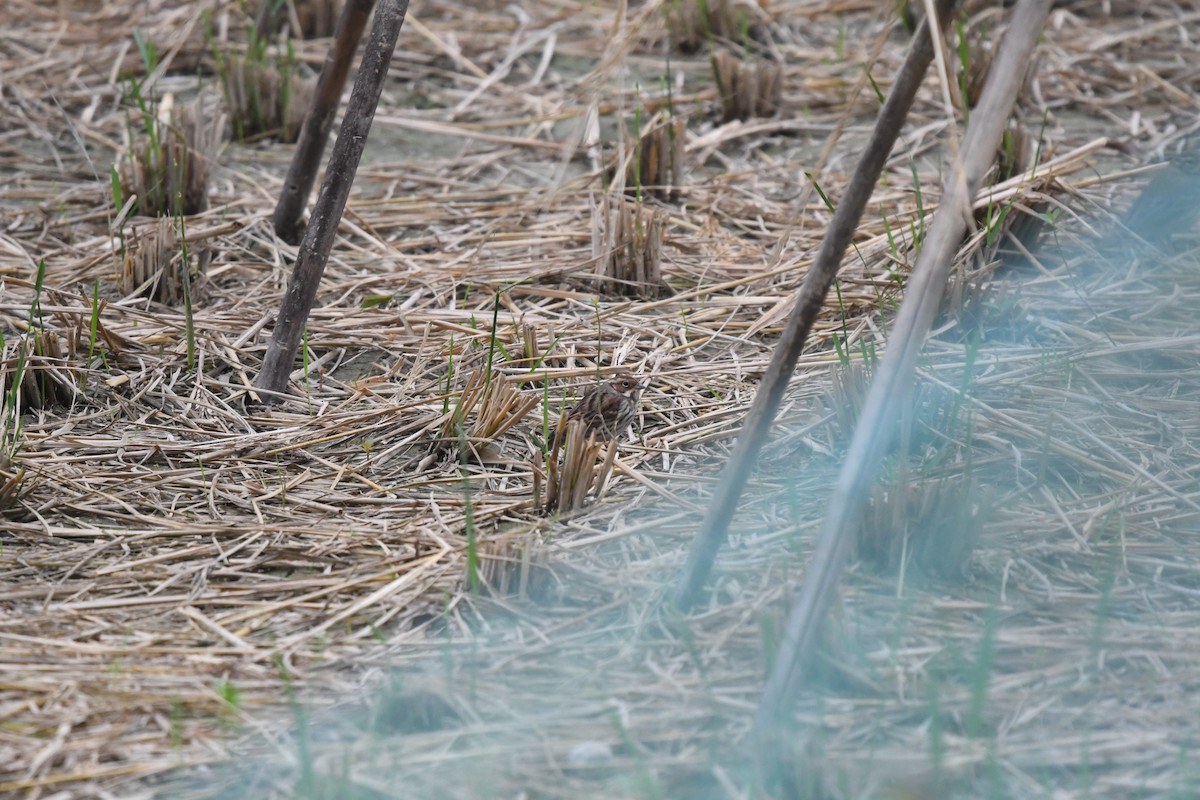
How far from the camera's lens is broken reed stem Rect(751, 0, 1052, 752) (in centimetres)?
181

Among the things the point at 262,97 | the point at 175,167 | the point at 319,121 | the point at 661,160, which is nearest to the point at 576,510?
the point at 319,121

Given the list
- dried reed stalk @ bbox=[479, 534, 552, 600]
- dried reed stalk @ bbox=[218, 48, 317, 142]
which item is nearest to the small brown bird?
dried reed stalk @ bbox=[479, 534, 552, 600]

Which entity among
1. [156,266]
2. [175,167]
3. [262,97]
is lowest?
[156,266]

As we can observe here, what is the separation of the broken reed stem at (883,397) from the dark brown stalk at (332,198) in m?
1.54

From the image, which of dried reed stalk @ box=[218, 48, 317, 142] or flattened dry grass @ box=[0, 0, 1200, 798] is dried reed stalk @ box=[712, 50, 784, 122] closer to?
flattened dry grass @ box=[0, 0, 1200, 798]

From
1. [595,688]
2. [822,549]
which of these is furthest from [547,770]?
[822,549]

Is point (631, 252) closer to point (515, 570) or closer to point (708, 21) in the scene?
point (515, 570)

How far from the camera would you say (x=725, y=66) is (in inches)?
189

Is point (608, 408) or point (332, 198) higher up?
point (332, 198)

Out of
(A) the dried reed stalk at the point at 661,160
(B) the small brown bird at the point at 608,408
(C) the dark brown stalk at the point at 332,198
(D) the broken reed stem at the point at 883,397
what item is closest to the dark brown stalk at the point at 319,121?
(C) the dark brown stalk at the point at 332,198

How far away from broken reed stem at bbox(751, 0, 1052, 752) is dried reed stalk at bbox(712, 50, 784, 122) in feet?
9.93

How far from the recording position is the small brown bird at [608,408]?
2.89 metres

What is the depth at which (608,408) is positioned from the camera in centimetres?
291

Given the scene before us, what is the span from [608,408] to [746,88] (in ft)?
7.65
